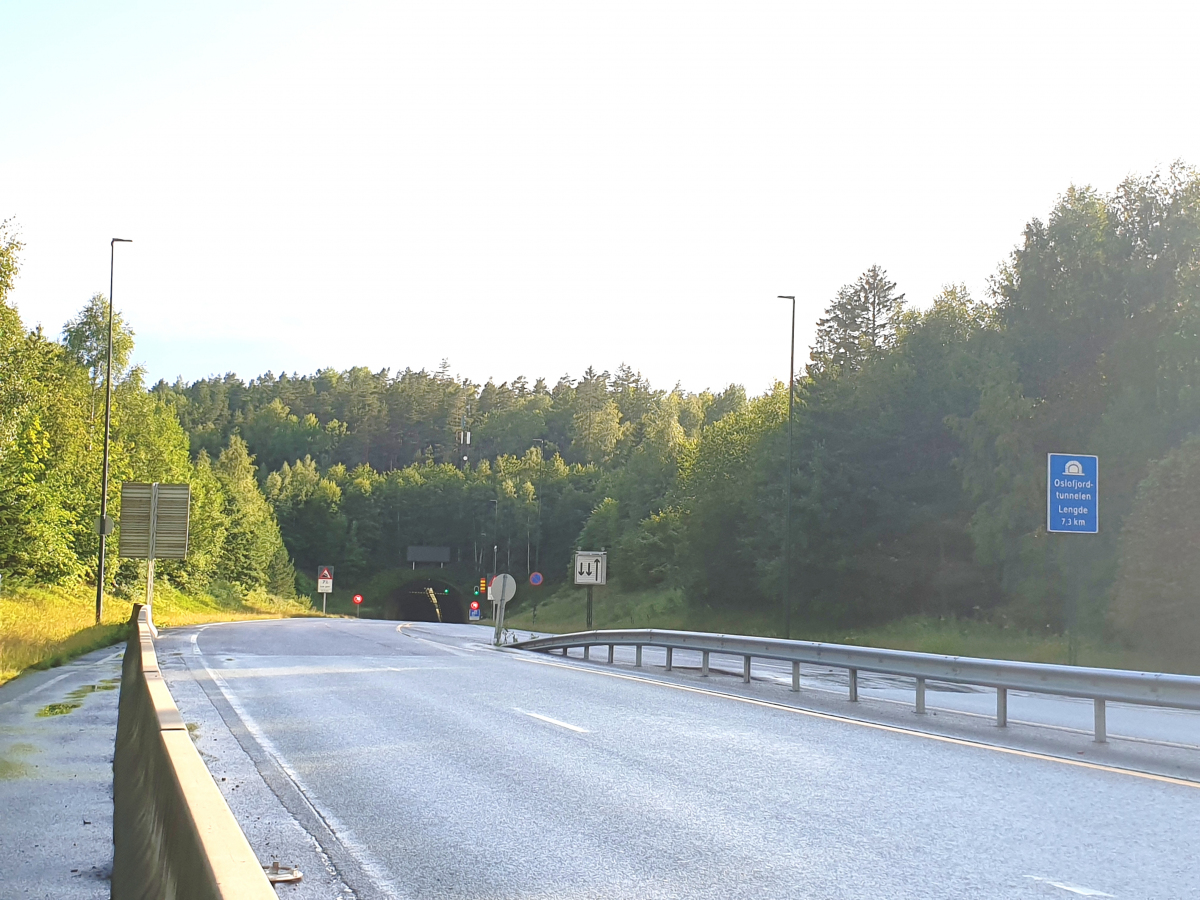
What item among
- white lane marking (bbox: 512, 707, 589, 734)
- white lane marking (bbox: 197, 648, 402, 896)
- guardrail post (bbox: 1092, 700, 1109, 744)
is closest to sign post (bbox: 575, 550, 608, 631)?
white lane marking (bbox: 512, 707, 589, 734)

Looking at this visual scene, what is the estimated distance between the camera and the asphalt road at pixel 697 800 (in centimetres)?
659

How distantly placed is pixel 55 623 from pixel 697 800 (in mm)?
26238

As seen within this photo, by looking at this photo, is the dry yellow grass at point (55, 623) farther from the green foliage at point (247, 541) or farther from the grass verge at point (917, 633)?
the green foliage at point (247, 541)

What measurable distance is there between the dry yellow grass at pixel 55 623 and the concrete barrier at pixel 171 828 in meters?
11.2

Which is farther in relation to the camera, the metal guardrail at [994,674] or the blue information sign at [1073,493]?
the blue information sign at [1073,493]

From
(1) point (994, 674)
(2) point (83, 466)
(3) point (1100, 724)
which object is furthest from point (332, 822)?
(2) point (83, 466)

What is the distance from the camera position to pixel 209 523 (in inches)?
3164

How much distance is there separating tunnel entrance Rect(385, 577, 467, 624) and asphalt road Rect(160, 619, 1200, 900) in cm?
12874

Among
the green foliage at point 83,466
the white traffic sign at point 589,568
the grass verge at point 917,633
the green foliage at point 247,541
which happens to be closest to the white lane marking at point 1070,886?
the grass verge at point 917,633

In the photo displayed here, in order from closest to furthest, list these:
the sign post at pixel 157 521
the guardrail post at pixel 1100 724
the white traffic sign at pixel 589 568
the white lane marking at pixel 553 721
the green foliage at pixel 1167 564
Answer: the guardrail post at pixel 1100 724
the white lane marking at pixel 553 721
the green foliage at pixel 1167 564
the white traffic sign at pixel 589 568
the sign post at pixel 157 521

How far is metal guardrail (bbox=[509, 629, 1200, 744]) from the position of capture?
11812 mm

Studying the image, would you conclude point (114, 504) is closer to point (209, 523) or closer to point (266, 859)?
point (209, 523)

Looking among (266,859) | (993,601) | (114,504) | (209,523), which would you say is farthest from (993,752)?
(209,523)

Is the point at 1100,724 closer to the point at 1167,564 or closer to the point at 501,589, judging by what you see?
the point at 1167,564
